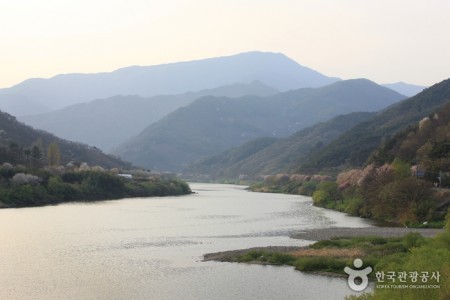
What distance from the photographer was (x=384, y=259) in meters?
35.2

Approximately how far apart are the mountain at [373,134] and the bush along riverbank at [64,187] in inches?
2025

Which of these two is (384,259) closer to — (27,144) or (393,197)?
(393,197)

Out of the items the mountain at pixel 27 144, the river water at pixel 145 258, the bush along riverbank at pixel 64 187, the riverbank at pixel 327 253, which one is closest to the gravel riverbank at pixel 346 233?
the river water at pixel 145 258

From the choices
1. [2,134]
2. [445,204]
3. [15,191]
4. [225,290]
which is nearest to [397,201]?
[445,204]

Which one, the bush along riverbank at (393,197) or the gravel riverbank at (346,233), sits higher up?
the bush along riverbank at (393,197)

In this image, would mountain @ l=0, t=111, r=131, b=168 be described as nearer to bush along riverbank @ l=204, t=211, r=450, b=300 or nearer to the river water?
the river water

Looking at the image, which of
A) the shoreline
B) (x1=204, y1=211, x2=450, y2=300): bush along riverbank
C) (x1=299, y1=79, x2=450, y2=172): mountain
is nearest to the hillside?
the shoreline

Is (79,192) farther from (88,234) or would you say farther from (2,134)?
(88,234)

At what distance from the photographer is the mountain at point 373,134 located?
163 metres

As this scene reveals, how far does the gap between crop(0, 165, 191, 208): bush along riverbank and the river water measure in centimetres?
1715

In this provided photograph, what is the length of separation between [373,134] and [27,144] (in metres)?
103

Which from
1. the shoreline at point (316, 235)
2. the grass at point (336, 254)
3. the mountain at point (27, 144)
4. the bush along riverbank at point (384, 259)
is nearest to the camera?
the bush along riverbank at point (384, 259)

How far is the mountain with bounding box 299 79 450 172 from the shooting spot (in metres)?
163

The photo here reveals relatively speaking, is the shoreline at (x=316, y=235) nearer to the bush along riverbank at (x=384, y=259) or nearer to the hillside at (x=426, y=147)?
the bush along riverbank at (x=384, y=259)
